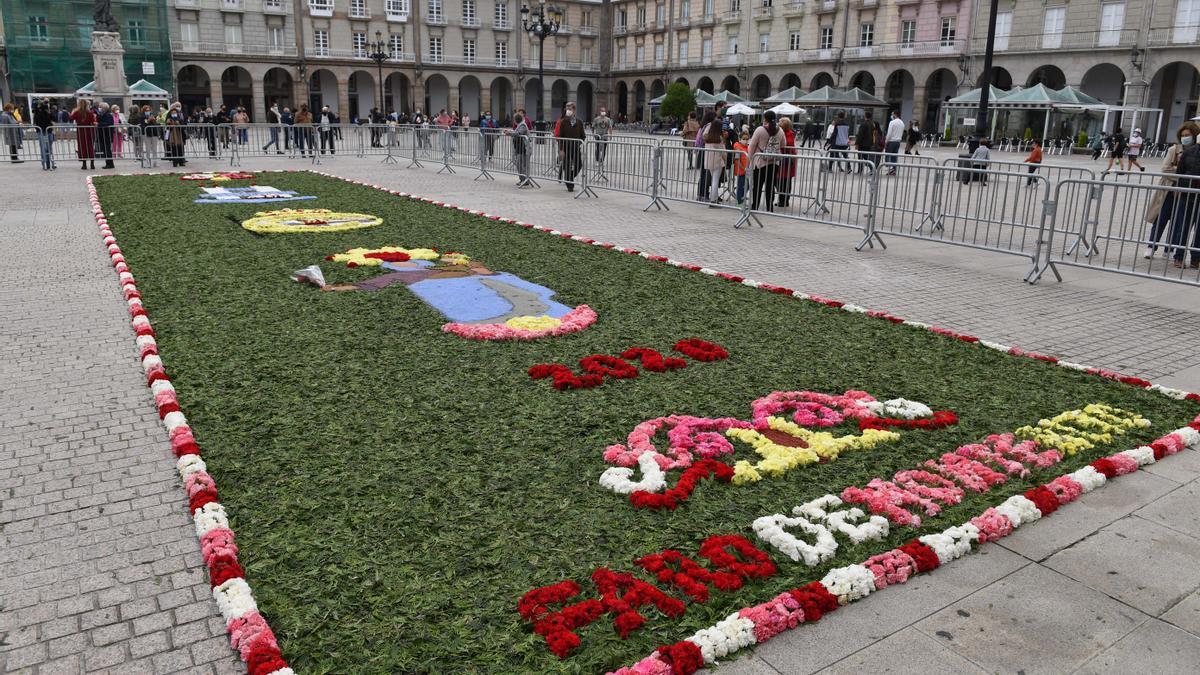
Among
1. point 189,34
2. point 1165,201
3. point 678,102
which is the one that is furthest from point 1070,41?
point 189,34

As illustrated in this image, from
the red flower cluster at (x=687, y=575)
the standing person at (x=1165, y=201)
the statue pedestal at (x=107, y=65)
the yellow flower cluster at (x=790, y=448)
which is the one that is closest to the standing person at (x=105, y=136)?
the statue pedestal at (x=107, y=65)

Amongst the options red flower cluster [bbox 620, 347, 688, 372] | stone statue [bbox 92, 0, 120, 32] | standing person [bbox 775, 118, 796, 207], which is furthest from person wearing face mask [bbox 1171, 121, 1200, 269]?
stone statue [bbox 92, 0, 120, 32]

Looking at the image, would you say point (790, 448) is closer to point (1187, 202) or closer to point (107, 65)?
point (1187, 202)

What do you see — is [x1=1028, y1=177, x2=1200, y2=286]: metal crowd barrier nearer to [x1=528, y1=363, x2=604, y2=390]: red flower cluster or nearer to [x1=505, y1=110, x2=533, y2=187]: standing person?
[x1=528, y1=363, x2=604, y2=390]: red flower cluster

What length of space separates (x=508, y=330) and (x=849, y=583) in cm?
399

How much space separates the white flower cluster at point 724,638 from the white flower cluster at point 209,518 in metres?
2.05

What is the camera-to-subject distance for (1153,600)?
11.2 feet

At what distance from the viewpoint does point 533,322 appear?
7.16 m

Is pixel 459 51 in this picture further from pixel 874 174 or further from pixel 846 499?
pixel 846 499

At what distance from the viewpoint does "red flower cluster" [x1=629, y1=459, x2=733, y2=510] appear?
160 inches

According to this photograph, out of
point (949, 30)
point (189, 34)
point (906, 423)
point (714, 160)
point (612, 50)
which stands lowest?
point (906, 423)

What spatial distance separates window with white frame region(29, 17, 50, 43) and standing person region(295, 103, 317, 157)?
27.2m

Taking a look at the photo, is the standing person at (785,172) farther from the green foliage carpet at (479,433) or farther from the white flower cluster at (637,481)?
the white flower cluster at (637,481)

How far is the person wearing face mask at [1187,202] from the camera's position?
358 inches
